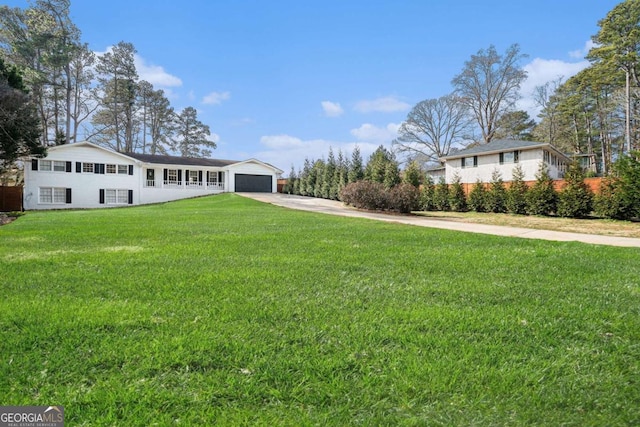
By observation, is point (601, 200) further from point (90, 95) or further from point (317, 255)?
point (90, 95)

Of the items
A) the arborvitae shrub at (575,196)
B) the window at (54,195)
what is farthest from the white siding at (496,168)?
the window at (54,195)

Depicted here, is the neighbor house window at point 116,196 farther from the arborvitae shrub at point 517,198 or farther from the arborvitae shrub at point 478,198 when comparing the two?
the arborvitae shrub at point 517,198

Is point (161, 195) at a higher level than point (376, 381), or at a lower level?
higher

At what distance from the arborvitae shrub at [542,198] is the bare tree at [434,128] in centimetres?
2465

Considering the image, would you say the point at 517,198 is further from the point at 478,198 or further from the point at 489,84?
the point at 489,84

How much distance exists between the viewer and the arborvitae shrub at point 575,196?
14.9 m

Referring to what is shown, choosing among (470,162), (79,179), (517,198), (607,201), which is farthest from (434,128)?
(79,179)

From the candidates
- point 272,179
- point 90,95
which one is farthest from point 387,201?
point 90,95

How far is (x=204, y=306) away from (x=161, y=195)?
3012cm

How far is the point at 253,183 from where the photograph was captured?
3481 centimetres

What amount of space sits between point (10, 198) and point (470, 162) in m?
33.7

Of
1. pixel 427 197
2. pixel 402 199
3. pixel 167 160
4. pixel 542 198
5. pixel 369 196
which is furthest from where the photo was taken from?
pixel 167 160

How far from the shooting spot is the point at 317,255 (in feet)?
18.3

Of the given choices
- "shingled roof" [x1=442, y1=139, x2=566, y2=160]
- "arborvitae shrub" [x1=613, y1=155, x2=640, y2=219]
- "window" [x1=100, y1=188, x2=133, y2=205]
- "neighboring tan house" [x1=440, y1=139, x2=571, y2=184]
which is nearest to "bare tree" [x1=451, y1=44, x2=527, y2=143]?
"neighboring tan house" [x1=440, y1=139, x2=571, y2=184]
